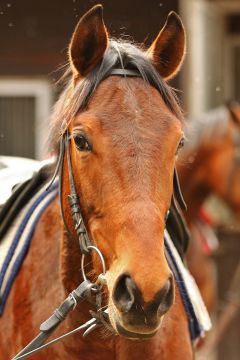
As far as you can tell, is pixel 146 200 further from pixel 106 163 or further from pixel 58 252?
pixel 58 252

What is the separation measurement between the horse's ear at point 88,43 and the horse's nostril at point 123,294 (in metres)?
0.76

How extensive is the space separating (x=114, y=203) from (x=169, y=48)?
65 centimetres

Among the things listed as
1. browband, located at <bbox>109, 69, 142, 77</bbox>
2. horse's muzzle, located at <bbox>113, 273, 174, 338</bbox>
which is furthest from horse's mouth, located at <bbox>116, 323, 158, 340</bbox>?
browband, located at <bbox>109, 69, 142, 77</bbox>

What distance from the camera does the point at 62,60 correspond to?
28.4 feet

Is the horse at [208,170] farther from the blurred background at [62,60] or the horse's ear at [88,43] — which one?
the horse's ear at [88,43]

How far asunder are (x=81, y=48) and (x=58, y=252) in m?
0.71

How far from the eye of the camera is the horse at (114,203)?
2475 millimetres

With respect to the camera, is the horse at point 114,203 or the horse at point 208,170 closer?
the horse at point 114,203

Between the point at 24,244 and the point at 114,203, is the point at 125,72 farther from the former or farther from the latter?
the point at 24,244

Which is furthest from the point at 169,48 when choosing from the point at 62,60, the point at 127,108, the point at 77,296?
the point at 62,60

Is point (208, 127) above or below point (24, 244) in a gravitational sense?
below

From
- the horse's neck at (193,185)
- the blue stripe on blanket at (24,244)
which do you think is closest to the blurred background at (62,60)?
the horse's neck at (193,185)

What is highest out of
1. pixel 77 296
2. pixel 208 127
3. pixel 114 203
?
pixel 114 203

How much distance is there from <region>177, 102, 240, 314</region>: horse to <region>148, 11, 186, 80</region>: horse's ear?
138 inches
